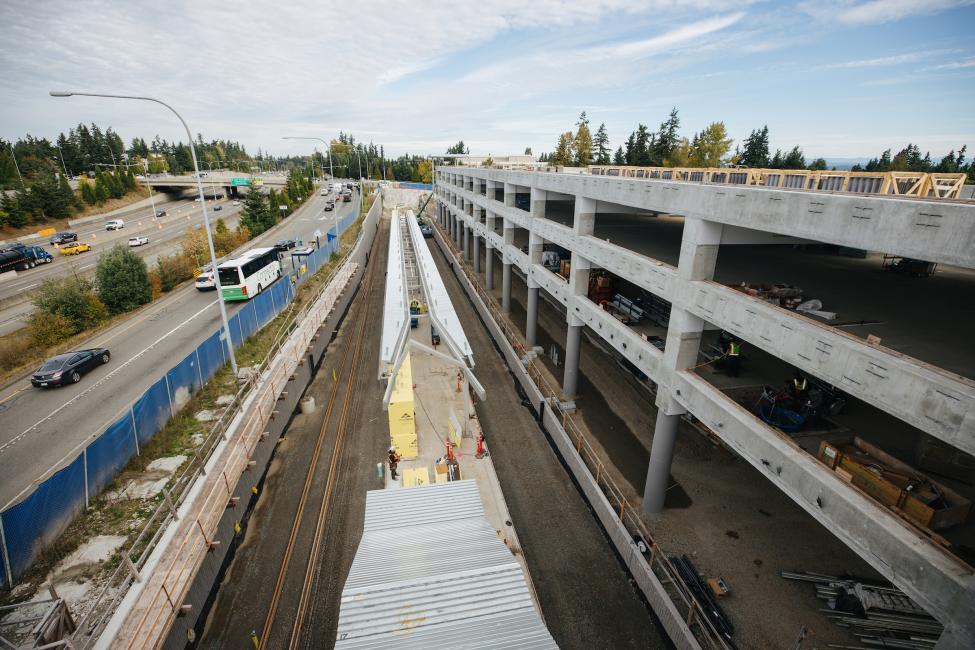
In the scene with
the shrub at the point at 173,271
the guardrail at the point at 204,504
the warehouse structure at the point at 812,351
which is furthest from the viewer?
the shrub at the point at 173,271

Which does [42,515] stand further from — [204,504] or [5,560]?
[204,504]

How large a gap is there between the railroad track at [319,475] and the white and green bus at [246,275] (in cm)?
961

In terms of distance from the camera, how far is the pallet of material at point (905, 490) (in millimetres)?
8945

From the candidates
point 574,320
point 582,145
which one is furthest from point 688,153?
point 574,320

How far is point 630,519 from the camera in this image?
14.8m

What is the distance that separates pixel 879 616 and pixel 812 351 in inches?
330

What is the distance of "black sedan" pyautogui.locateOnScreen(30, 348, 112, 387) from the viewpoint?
2141 cm

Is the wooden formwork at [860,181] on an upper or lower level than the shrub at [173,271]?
upper

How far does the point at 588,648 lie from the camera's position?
11492 mm

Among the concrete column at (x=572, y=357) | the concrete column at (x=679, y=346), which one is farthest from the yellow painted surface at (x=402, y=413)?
the concrete column at (x=679, y=346)

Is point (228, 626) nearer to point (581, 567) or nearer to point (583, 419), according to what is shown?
point (581, 567)

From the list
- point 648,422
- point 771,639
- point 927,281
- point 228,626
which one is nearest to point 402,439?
point 228,626

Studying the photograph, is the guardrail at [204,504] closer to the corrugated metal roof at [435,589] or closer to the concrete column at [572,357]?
the corrugated metal roof at [435,589]

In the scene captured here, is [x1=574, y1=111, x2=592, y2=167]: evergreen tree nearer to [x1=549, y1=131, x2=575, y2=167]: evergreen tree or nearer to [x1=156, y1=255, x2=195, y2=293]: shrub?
[x1=549, y1=131, x2=575, y2=167]: evergreen tree
